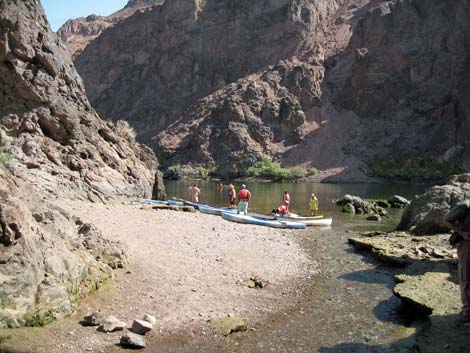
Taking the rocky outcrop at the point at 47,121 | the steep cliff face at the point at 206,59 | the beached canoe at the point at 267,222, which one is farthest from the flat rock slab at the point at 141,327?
the steep cliff face at the point at 206,59

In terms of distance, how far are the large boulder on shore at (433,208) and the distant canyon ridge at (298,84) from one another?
6361 centimetres

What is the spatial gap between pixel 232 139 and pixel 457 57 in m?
50.1

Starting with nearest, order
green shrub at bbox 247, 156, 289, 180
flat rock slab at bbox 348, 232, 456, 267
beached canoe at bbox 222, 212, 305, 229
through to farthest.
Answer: flat rock slab at bbox 348, 232, 456, 267 → beached canoe at bbox 222, 212, 305, 229 → green shrub at bbox 247, 156, 289, 180

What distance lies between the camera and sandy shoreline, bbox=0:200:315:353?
9356mm

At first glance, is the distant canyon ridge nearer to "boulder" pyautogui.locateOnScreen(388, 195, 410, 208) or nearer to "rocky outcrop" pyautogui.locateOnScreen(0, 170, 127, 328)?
"boulder" pyautogui.locateOnScreen(388, 195, 410, 208)

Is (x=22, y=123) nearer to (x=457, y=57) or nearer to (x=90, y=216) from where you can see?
(x=90, y=216)

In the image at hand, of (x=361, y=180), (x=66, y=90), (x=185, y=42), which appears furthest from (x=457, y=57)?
(x=66, y=90)

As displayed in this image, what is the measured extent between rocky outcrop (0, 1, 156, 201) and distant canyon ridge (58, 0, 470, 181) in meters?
67.6

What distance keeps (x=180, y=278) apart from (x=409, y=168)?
80.4 metres

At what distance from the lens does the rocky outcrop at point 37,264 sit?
356 inches

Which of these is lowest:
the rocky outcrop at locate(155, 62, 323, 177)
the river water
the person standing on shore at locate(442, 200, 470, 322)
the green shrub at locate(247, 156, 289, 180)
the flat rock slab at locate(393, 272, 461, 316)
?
the river water

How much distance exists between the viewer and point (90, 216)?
64.4 ft

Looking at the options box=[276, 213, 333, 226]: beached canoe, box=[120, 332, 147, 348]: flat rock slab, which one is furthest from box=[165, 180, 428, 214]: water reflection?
box=[120, 332, 147, 348]: flat rock slab

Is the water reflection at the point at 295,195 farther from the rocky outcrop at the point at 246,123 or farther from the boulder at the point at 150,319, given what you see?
the rocky outcrop at the point at 246,123
